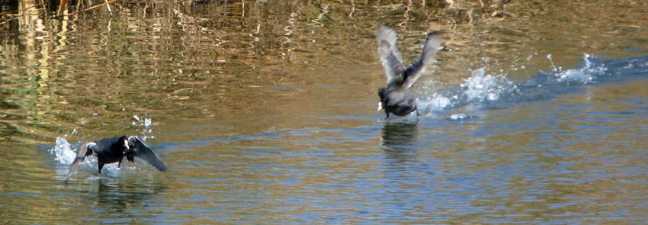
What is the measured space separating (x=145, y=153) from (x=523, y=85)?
4.81m

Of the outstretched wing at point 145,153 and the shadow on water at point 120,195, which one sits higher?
the outstretched wing at point 145,153

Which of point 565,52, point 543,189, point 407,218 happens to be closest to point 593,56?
point 565,52

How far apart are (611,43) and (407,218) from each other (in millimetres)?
7711

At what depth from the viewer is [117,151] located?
23.7ft

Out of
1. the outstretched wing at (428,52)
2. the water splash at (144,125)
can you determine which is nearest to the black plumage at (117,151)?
the water splash at (144,125)

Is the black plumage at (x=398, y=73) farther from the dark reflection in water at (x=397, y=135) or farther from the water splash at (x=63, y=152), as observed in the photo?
the water splash at (x=63, y=152)

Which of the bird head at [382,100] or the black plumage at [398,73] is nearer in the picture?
the black plumage at [398,73]

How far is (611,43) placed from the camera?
42.0 ft

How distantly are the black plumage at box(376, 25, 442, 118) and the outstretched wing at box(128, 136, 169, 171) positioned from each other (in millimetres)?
2658

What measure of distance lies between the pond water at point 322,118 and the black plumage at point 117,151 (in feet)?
0.47

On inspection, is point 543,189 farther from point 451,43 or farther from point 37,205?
point 451,43

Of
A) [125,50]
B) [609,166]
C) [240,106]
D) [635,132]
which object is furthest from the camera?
[125,50]

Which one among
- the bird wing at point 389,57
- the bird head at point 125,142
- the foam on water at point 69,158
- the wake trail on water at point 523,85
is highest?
the bird wing at point 389,57

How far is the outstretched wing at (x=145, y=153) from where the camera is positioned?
7.11 metres
